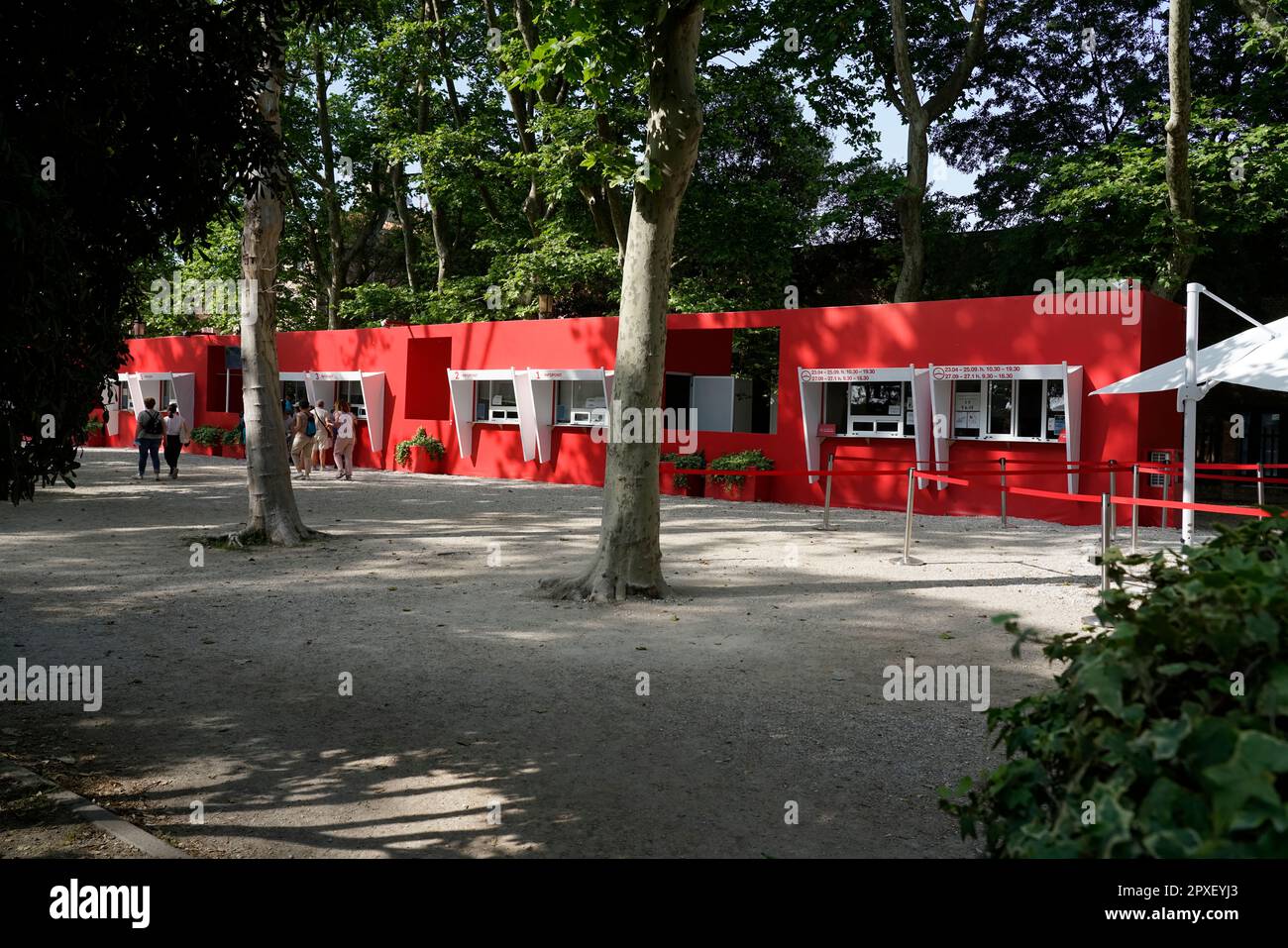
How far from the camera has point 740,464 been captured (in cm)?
2141

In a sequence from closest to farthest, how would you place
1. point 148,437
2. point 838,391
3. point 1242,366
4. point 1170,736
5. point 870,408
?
point 1170,736 → point 1242,366 → point 870,408 → point 838,391 → point 148,437

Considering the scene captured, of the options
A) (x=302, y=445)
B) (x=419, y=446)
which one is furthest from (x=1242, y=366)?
(x=419, y=446)

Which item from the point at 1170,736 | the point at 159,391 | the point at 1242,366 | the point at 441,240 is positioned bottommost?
the point at 1170,736

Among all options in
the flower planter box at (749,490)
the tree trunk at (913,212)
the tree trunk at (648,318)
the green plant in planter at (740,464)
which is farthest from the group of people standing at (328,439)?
the tree trunk at (648,318)

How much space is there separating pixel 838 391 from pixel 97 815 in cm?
1802

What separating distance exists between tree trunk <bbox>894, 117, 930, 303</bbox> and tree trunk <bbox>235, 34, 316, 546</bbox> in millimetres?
16068

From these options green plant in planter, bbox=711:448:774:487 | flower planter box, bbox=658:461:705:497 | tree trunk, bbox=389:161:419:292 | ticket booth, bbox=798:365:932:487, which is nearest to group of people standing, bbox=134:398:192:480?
flower planter box, bbox=658:461:705:497

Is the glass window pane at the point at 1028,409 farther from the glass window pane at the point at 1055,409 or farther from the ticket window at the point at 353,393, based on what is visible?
the ticket window at the point at 353,393

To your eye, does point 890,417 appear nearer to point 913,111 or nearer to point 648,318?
point 913,111

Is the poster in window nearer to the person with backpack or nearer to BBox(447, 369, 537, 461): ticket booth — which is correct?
BBox(447, 369, 537, 461): ticket booth

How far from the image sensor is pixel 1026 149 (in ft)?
96.1

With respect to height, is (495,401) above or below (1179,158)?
below

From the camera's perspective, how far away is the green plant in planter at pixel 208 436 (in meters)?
34.0

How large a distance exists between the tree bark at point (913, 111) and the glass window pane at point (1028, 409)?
7791 millimetres
